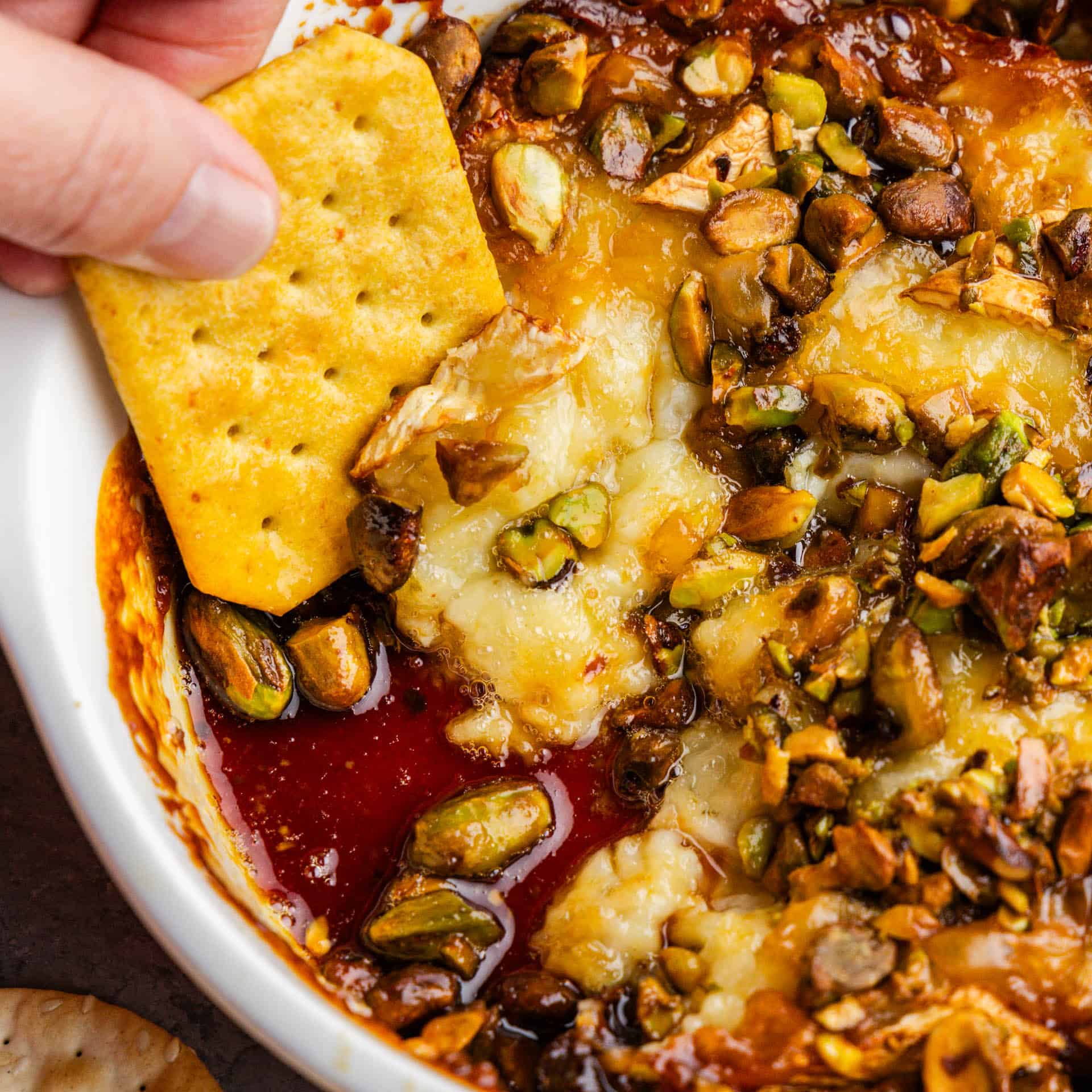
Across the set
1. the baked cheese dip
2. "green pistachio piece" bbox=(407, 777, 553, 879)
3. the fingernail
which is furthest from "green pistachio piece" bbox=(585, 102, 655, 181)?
"green pistachio piece" bbox=(407, 777, 553, 879)

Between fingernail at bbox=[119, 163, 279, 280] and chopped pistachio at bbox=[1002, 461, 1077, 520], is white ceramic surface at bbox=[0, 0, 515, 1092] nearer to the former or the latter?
fingernail at bbox=[119, 163, 279, 280]

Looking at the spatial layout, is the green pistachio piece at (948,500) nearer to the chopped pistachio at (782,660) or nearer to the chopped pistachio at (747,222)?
the chopped pistachio at (782,660)

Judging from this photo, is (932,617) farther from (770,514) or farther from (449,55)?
(449,55)

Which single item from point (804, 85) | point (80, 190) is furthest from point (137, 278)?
point (804, 85)

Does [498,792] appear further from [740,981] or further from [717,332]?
[717,332]

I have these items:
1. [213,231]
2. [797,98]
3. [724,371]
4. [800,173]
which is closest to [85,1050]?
[213,231]

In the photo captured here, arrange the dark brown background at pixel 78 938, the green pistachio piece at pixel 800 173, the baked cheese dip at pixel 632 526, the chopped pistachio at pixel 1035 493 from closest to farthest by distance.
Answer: the baked cheese dip at pixel 632 526
the chopped pistachio at pixel 1035 493
the green pistachio piece at pixel 800 173
the dark brown background at pixel 78 938

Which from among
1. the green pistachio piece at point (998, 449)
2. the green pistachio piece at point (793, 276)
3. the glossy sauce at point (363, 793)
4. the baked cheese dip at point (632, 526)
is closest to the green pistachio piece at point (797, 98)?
the baked cheese dip at point (632, 526)
